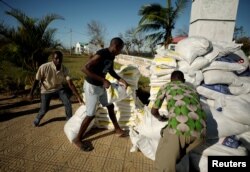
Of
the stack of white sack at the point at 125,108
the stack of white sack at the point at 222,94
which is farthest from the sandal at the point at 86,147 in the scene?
the stack of white sack at the point at 222,94

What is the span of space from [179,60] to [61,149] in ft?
8.00

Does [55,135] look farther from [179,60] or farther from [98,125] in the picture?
[179,60]

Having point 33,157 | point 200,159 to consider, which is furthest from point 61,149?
point 200,159

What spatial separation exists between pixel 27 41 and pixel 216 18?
16.6 feet

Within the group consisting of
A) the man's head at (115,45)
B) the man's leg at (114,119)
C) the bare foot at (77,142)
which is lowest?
the bare foot at (77,142)

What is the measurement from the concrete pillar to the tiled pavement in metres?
2.53

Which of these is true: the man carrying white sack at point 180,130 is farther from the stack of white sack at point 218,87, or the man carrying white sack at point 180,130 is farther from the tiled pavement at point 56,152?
the tiled pavement at point 56,152

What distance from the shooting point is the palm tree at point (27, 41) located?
16.3 ft

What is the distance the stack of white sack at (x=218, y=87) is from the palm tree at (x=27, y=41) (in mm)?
4004

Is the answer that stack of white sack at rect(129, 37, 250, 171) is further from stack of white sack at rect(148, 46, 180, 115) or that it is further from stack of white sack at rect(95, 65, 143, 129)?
stack of white sack at rect(95, 65, 143, 129)

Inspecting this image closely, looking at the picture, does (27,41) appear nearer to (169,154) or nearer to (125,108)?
(125,108)

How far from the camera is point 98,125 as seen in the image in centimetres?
334

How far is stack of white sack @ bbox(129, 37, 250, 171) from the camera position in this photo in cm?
210

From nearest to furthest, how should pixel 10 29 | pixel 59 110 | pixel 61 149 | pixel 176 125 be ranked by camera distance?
pixel 176 125 < pixel 61 149 < pixel 59 110 < pixel 10 29
